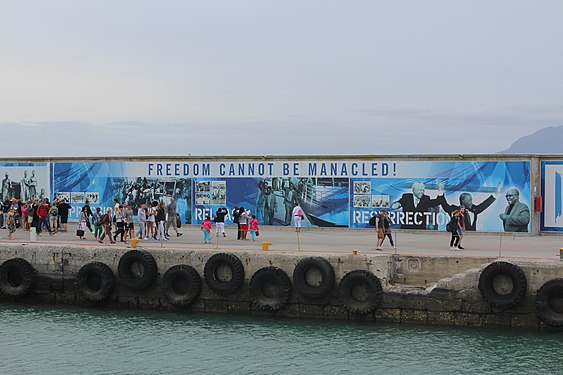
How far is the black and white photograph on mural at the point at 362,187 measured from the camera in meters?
39.5

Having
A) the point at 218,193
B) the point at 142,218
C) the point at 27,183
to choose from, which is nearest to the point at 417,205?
the point at 218,193

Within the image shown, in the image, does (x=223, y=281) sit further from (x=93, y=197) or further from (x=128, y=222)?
(x=93, y=197)

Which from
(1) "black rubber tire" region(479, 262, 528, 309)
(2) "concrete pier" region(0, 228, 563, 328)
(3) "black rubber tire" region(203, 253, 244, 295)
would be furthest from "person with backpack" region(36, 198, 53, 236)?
(1) "black rubber tire" region(479, 262, 528, 309)

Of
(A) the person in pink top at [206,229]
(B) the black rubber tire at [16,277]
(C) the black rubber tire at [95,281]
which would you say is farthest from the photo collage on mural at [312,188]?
(B) the black rubber tire at [16,277]

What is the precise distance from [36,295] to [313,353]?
39.0ft

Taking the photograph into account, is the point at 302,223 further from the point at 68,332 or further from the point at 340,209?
the point at 68,332

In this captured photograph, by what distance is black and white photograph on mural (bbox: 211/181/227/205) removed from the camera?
41906mm

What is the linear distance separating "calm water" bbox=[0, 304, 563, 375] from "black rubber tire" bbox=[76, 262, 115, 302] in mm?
1335

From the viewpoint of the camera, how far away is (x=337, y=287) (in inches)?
1119

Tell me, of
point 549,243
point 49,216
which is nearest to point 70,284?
point 49,216

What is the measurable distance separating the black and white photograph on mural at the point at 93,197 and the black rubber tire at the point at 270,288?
1674 cm

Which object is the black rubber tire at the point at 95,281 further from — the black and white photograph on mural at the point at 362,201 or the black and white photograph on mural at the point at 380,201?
the black and white photograph on mural at the point at 380,201

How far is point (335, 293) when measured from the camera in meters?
28.5

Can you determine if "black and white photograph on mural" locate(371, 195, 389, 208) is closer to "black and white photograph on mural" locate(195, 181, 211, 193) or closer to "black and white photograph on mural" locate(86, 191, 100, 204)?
"black and white photograph on mural" locate(195, 181, 211, 193)
